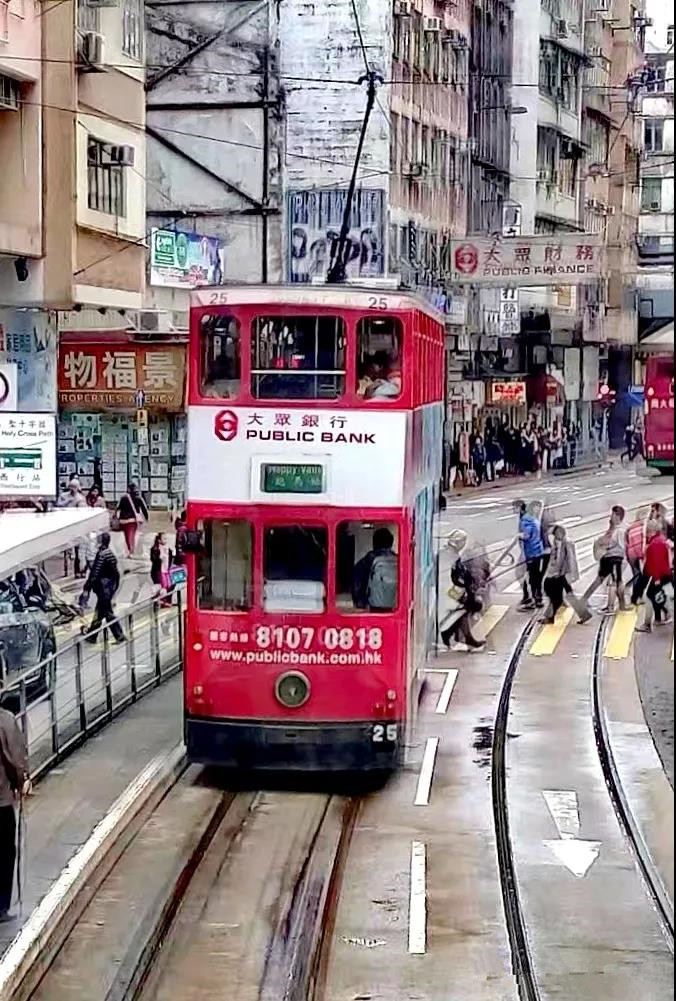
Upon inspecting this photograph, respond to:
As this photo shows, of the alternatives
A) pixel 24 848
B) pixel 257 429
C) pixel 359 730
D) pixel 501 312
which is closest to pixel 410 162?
pixel 501 312

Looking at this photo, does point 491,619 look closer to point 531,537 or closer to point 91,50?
point 531,537

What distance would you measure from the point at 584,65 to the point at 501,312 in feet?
9.49

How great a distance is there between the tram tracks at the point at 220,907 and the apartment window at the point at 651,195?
2.79 meters

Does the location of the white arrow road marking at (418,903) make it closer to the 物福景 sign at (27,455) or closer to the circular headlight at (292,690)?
the circular headlight at (292,690)

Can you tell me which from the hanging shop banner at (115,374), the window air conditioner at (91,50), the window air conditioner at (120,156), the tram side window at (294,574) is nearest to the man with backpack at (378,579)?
the tram side window at (294,574)

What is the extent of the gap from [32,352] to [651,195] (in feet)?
33.3

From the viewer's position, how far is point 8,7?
35.1 feet

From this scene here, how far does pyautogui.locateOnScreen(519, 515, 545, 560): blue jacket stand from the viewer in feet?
33.1

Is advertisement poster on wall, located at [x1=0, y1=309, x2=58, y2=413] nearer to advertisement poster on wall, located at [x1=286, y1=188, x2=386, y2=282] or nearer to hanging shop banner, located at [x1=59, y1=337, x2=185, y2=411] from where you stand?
hanging shop banner, located at [x1=59, y1=337, x2=185, y2=411]

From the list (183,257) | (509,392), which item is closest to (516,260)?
(509,392)

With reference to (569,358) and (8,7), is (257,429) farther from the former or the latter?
(8,7)

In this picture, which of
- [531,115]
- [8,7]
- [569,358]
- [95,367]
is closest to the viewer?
[569,358]

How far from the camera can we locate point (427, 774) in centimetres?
773

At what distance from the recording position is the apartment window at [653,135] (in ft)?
7.78
